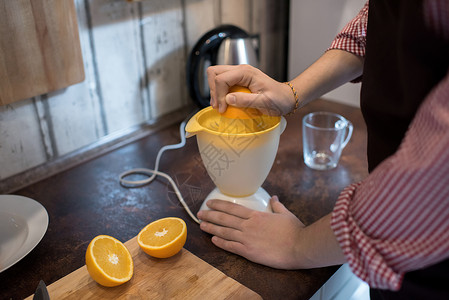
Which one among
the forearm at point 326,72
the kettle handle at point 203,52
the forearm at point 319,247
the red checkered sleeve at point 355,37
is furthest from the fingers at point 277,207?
the kettle handle at point 203,52

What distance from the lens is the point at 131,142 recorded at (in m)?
1.21

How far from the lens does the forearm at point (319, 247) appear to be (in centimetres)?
63

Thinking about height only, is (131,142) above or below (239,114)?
below

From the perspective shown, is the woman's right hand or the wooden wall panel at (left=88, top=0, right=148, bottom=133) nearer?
the woman's right hand

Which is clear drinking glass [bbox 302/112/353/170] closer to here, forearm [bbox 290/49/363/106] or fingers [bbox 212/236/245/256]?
forearm [bbox 290/49/363/106]

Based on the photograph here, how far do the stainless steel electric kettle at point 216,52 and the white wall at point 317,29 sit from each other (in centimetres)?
31

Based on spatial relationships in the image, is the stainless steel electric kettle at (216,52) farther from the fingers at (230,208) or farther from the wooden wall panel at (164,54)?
the fingers at (230,208)

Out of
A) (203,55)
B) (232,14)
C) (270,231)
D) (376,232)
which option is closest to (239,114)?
(270,231)

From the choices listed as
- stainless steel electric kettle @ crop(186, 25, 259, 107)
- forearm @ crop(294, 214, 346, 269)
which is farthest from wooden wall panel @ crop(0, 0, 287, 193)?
forearm @ crop(294, 214, 346, 269)

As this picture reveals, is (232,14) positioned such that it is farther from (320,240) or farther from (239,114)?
(320,240)

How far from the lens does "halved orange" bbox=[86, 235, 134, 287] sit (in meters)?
0.66

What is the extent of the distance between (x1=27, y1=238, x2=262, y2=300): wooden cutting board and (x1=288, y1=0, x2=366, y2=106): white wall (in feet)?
3.02

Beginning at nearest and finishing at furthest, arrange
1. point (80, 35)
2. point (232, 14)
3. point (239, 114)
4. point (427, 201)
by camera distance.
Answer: point (427, 201)
point (239, 114)
point (80, 35)
point (232, 14)

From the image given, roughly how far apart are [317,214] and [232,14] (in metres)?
0.81
